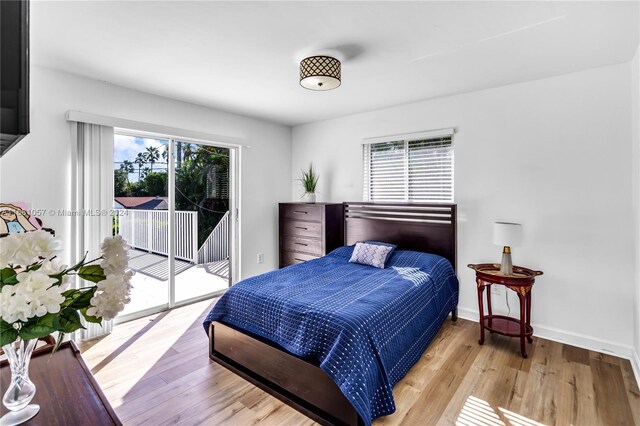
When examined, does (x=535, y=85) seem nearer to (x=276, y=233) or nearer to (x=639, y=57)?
(x=639, y=57)

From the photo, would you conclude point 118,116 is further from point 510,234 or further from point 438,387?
point 510,234

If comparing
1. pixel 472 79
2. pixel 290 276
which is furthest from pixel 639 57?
pixel 290 276

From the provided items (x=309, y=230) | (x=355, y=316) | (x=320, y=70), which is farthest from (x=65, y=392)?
(x=309, y=230)

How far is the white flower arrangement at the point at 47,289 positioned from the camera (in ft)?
2.47

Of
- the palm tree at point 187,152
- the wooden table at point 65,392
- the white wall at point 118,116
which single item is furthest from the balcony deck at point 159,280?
the wooden table at point 65,392

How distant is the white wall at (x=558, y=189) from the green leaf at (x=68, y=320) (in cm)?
342

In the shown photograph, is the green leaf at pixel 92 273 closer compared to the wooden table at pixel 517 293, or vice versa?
the green leaf at pixel 92 273

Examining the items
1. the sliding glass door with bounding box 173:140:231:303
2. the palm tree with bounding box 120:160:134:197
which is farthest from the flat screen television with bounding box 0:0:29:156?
the sliding glass door with bounding box 173:140:231:303

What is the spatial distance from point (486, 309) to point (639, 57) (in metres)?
2.48

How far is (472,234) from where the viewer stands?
3.38 metres

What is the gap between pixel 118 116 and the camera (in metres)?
3.16

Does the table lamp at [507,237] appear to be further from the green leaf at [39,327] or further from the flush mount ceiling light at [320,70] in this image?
the green leaf at [39,327]

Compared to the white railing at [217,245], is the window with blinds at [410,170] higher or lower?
higher

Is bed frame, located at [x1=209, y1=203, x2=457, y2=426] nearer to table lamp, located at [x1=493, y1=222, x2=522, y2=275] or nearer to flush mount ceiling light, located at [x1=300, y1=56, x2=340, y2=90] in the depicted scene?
table lamp, located at [x1=493, y1=222, x2=522, y2=275]
